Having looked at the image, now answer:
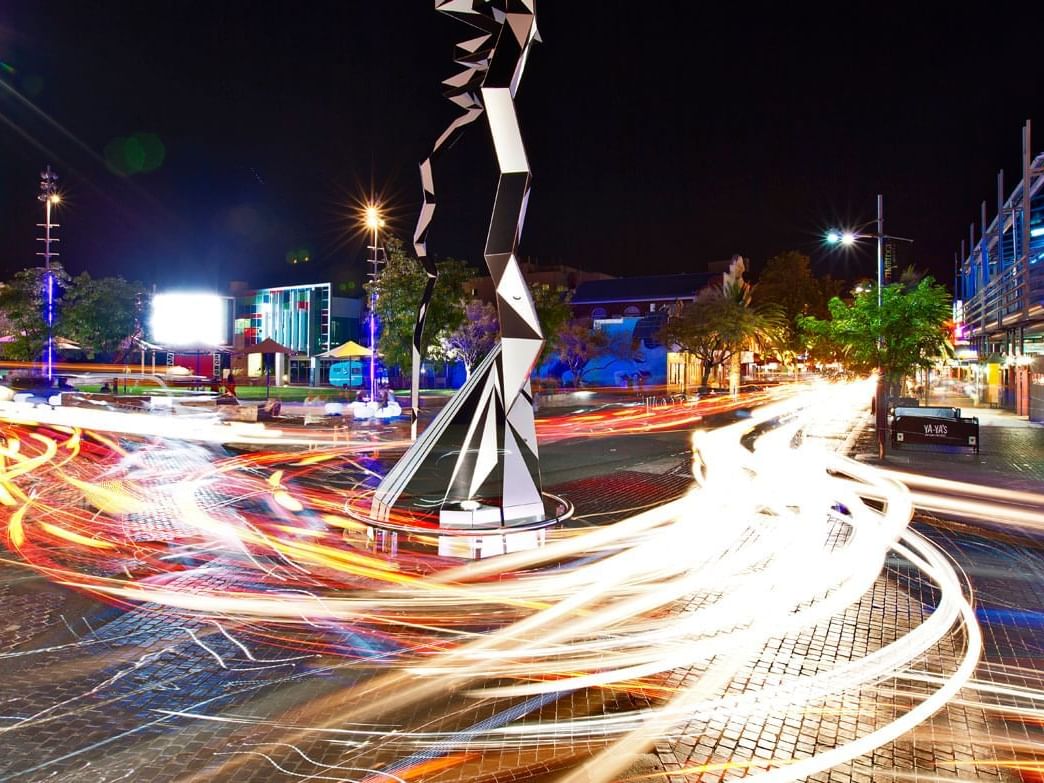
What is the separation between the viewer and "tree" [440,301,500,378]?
3166cm

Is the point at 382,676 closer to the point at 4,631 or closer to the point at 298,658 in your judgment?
the point at 298,658

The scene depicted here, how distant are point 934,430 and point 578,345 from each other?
91.9 ft

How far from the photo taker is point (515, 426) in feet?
29.9

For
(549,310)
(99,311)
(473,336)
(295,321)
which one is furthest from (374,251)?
(295,321)

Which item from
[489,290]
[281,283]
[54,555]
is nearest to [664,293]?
[489,290]

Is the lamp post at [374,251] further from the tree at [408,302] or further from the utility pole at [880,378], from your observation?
the utility pole at [880,378]

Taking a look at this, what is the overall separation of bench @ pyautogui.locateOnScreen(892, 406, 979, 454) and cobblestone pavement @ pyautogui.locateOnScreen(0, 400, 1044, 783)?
40.9 feet

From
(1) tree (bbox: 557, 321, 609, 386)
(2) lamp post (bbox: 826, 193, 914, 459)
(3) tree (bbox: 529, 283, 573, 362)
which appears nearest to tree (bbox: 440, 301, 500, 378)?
(3) tree (bbox: 529, 283, 573, 362)

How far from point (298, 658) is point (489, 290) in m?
50.1

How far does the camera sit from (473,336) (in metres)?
31.8

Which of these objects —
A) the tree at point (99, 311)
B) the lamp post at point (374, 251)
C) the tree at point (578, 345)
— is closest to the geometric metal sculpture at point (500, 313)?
the lamp post at point (374, 251)

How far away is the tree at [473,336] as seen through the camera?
3166 centimetres

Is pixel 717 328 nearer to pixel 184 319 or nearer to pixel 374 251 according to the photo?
pixel 374 251

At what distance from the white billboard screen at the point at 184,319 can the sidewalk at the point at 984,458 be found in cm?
3916
